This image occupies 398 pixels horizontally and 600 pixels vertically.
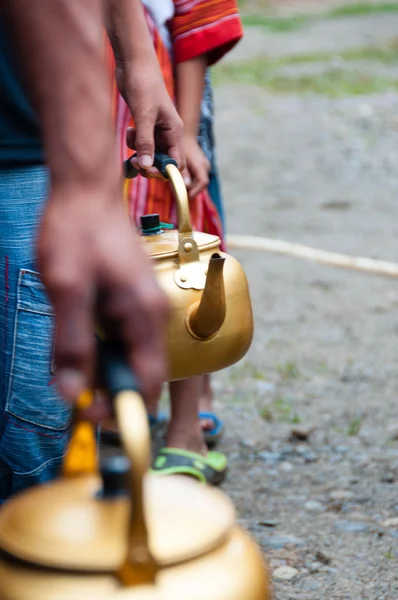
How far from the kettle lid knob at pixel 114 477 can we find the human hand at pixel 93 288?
8 cm

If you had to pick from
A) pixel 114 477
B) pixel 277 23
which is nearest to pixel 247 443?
pixel 114 477

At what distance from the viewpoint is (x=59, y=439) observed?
1.97 meters

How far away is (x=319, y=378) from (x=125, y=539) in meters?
3.06

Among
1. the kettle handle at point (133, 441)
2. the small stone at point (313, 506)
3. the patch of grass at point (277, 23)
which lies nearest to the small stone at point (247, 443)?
the small stone at point (313, 506)

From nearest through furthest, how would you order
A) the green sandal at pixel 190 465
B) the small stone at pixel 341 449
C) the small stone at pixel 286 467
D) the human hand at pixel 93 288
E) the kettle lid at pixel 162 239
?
the human hand at pixel 93 288
the kettle lid at pixel 162 239
the green sandal at pixel 190 465
the small stone at pixel 286 467
the small stone at pixel 341 449

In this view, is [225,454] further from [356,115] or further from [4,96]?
[356,115]

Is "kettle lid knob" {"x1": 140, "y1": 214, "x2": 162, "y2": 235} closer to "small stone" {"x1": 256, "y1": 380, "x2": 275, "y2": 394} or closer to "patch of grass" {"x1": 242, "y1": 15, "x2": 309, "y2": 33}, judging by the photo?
"small stone" {"x1": 256, "y1": 380, "x2": 275, "y2": 394}

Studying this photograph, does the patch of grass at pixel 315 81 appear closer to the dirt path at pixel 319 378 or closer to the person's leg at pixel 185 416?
the dirt path at pixel 319 378

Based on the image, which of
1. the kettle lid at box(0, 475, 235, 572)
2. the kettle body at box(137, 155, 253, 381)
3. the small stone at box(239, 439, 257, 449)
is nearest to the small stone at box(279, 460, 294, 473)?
the small stone at box(239, 439, 257, 449)

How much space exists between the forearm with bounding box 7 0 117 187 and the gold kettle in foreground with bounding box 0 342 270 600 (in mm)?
164

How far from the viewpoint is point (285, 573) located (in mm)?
2496

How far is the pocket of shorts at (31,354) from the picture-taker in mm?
1897

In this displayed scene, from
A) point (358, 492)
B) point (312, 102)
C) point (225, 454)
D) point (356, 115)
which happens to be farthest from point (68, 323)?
point (312, 102)

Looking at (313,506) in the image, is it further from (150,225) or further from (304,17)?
(304,17)
